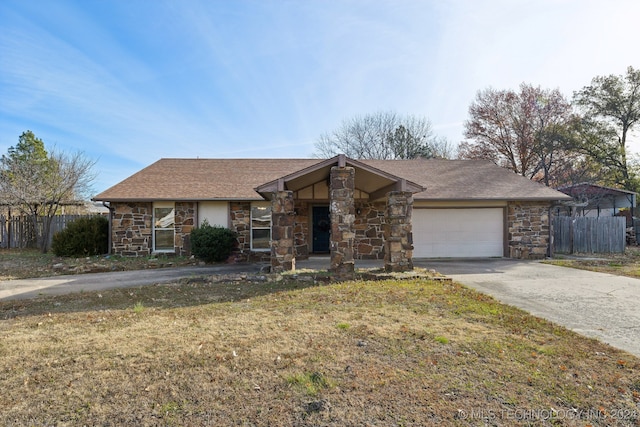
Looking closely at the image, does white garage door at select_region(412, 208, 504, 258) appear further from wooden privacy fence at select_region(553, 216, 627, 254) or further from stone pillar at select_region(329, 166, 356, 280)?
stone pillar at select_region(329, 166, 356, 280)

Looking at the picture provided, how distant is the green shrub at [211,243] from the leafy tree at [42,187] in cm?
851

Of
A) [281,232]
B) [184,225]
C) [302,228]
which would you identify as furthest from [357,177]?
[184,225]

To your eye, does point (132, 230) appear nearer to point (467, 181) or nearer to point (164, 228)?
point (164, 228)

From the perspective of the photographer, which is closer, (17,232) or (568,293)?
(568,293)

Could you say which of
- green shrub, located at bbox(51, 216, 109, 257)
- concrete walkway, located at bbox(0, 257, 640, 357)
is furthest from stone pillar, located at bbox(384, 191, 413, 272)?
green shrub, located at bbox(51, 216, 109, 257)

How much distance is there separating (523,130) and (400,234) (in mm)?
21498

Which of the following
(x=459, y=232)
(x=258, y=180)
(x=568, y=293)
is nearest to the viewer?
(x=568, y=293)

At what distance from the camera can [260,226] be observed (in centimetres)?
1377

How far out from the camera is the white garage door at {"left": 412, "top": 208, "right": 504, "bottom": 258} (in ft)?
45.3

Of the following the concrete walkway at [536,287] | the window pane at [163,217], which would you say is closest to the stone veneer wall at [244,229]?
the concrete walkway at [536,287]

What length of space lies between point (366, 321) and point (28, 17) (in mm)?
10023

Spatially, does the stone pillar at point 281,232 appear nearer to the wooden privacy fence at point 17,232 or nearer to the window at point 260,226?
the window at point 260,226

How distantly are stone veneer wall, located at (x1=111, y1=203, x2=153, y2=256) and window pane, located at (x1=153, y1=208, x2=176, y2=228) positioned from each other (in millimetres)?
241

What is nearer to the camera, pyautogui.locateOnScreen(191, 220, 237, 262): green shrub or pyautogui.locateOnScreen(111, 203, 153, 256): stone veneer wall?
pyautogui.locateOnScreen(191, 220, 237, 262): green shrub
